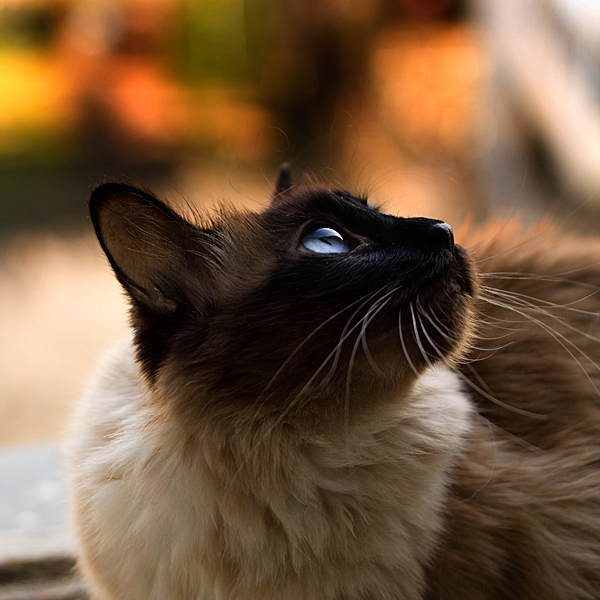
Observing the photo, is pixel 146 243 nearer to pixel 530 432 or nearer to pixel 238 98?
pixel 530 432

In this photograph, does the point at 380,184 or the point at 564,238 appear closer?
the point at 380,184

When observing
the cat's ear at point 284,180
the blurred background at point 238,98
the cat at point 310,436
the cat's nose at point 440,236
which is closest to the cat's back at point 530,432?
the cat at point 310,436

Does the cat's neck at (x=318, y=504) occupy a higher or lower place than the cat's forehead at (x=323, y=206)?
lower

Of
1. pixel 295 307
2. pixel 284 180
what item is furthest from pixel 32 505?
pixel 295 307

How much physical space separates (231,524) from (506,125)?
3.70 meters

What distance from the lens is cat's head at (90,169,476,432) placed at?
0.91 m

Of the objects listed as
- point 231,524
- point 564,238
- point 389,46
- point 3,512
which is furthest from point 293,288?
point 389,46

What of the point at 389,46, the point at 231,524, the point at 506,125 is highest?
the point at 389,46

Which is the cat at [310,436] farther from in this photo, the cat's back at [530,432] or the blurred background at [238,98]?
the blurred background at [238,98]

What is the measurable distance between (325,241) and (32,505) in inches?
49.9

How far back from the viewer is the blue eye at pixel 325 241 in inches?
38.4

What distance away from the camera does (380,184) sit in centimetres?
132

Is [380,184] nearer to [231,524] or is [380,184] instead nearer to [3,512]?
[231,524]

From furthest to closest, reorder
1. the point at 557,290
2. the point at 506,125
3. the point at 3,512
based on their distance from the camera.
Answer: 1. the point at 506,125
2. the point at 3,512
3. the point at 557,290
